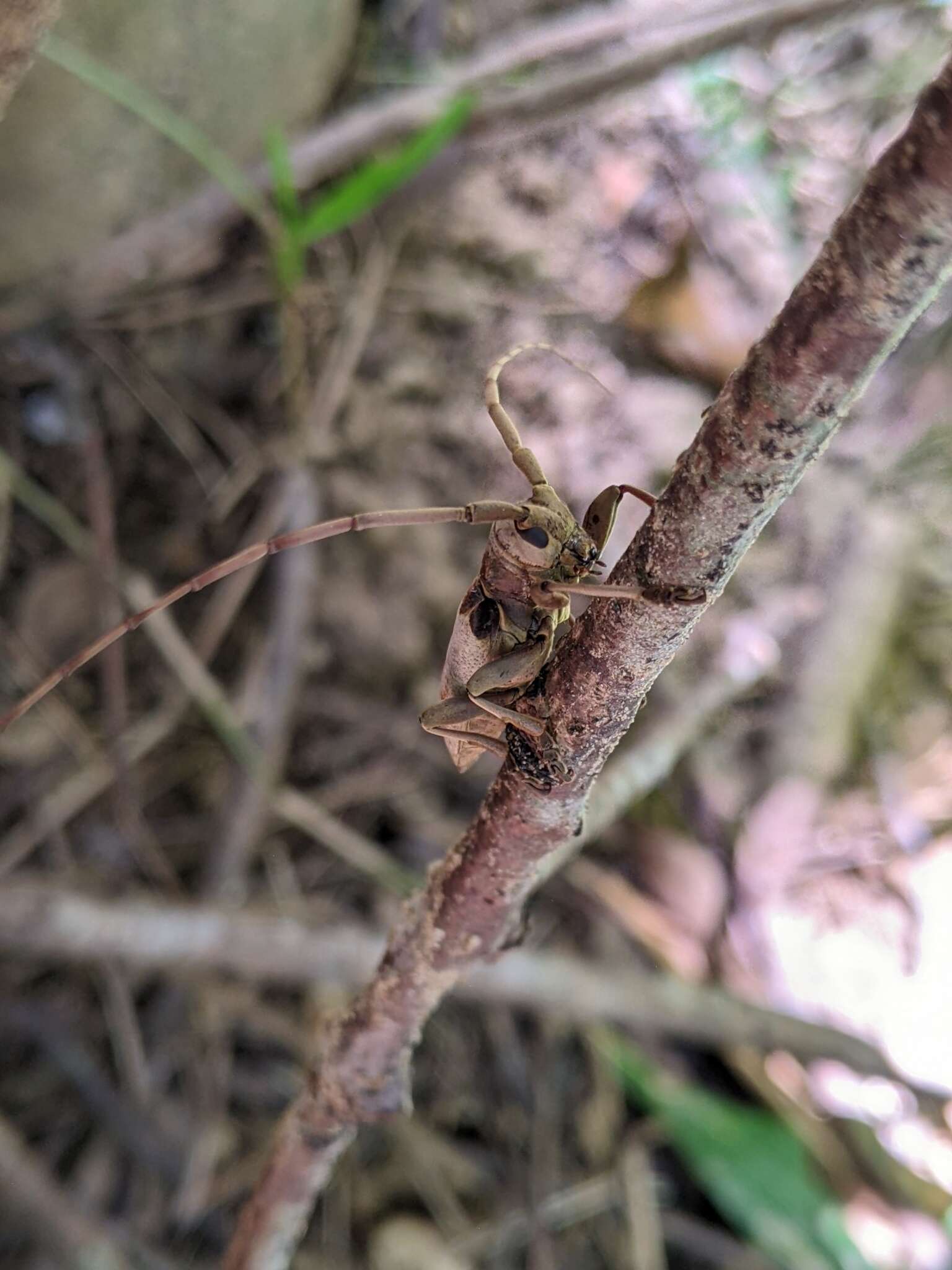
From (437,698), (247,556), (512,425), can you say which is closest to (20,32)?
(247,556)

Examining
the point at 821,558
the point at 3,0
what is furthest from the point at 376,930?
the point at 3,0

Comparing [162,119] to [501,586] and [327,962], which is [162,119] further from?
[327,962]

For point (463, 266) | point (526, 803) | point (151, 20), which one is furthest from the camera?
point (463, 266)

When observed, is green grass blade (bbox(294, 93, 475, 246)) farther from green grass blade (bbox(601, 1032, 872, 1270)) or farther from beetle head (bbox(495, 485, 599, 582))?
green grass blade (bbox(601, 1032, 872, 1270))

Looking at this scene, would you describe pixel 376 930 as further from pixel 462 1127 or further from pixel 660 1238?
pixel 660 1238

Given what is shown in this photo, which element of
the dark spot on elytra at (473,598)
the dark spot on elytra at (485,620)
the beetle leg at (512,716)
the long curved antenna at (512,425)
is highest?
the long curved antenna at (512,425)

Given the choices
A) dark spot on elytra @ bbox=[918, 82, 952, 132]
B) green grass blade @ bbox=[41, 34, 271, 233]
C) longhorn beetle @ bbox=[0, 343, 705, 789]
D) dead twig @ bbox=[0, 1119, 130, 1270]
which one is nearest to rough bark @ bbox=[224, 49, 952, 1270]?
dark spot on elytra @ bbox=[918, 82, 952, 132]

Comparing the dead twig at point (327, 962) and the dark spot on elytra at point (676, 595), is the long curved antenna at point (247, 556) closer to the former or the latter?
the dark spot on elytra at point (676, 595)

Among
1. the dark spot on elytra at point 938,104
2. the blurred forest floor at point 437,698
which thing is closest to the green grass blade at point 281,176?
the blurred forest floor at point 437,698
